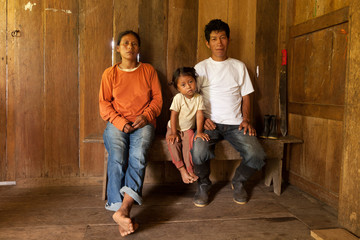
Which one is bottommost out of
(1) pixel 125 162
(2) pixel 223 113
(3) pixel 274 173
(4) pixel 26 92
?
(3) pixel 274 173

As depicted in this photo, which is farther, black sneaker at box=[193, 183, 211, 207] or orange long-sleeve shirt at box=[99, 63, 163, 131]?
orange long-sleeve shirt at box=[99, 63, 163, 131]

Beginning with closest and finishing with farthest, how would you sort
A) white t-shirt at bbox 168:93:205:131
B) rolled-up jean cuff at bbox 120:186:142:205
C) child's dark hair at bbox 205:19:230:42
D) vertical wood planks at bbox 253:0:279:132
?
rolled-up jean cuff at bbox 120:186:142:205 → white t-shirt at bbox 168:93:205:131 → child's dark hair at bbox 205:19:230:42 → vertical wood planks at bbox 253:0:279:132

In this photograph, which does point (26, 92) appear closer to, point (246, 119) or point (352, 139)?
point (246, 119)

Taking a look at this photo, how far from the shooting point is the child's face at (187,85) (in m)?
2.37

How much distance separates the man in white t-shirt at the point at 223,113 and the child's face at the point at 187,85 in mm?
246

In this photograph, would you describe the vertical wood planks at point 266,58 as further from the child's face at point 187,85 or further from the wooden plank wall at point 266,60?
the child's face at point 187,85

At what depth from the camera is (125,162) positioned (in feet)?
7.29

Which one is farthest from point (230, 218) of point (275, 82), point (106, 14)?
point (106, 14)

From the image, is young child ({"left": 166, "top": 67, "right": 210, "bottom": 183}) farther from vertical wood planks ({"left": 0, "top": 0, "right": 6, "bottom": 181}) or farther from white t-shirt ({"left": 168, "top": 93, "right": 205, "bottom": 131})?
vertical wood planks ({"left": 0, "top": 0, "right": 6, "bottom": 181})

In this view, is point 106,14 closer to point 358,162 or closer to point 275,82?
point 275,82

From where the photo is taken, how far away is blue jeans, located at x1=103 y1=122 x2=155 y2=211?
2080 mm

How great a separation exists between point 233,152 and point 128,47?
1.33m

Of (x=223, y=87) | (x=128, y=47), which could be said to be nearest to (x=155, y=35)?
(x=128, y=47)

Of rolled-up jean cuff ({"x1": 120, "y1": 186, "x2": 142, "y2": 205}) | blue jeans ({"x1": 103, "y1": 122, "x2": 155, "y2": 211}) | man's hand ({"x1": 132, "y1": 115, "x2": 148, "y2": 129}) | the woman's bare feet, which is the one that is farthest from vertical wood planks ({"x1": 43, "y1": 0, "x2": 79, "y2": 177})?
the woman's bare feet
